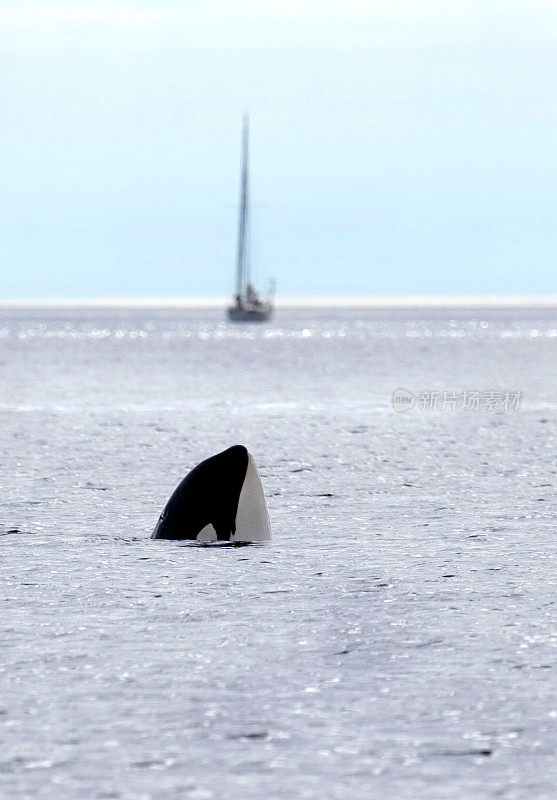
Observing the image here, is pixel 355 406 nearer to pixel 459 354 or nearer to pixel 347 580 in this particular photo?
pixel 347 580

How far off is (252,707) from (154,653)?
153 cm

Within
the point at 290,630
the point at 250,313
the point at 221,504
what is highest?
the point at 290,630

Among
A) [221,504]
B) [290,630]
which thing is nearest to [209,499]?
[221,504]

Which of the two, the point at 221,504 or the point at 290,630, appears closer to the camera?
the point at 290,630

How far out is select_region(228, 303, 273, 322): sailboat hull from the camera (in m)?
152

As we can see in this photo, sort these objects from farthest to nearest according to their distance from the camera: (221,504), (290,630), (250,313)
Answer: (250,313), (221,504), (290,630)

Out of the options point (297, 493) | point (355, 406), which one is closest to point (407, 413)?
point (355, 406)

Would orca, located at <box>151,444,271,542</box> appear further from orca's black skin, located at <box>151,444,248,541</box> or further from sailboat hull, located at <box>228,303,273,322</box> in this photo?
sailboat hull, located at <box>228,303,273,322</box>

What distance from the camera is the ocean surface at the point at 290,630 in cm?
713

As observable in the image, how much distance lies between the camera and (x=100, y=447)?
84.0 ft

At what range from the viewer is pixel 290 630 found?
10289 mm

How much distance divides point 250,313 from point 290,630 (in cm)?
14306

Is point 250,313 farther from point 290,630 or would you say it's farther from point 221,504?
point 290,630

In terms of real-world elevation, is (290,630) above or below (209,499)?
above
